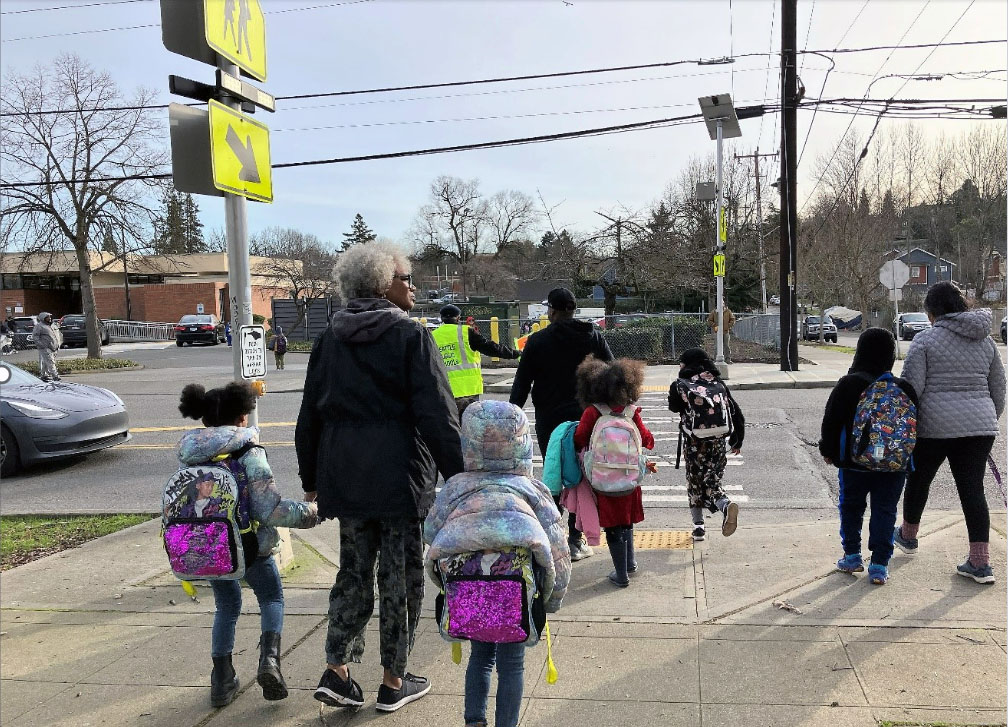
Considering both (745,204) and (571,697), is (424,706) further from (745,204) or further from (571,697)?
(745,204)

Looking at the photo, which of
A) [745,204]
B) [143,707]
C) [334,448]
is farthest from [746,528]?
[745,204]

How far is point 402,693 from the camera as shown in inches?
132

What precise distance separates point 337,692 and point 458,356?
4.26m

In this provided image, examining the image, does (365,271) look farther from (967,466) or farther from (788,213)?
(788,213)

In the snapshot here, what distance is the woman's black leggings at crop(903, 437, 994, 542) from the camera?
450cm

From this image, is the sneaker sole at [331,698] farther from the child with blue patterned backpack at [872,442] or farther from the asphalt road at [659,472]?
the asphalt road at [659,472]

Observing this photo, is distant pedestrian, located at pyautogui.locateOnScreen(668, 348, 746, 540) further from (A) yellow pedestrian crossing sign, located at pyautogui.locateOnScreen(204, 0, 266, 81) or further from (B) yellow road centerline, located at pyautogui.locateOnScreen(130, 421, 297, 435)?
(B) yellow road centerline, located at pyautogui.locateOnScreen(130, 421, 297, 435)

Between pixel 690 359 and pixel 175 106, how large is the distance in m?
3.78

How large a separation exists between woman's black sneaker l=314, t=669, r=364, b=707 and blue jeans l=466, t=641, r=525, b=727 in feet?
2.17

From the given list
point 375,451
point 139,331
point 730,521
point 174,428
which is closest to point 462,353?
point 730,521

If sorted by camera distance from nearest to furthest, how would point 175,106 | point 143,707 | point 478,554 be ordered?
point 478,554 < point 143,707 < point 175,106

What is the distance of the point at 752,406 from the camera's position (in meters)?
13.4

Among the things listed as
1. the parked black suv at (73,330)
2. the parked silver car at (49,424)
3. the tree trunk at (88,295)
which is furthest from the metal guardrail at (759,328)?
the parked black suv at (73,330)

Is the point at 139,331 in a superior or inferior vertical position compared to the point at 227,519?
superior
